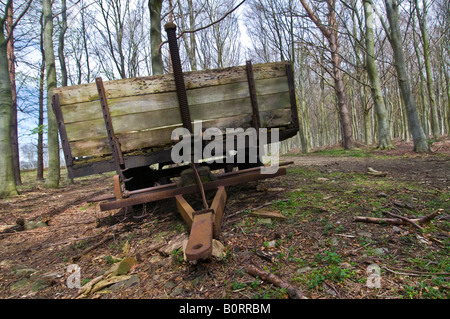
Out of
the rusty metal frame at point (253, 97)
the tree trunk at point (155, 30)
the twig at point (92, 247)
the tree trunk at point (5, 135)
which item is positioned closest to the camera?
the twig at point (92, 247)

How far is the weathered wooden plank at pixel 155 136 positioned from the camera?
2.67 meters

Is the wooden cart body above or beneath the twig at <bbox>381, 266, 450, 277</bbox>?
above

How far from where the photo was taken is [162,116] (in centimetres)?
283

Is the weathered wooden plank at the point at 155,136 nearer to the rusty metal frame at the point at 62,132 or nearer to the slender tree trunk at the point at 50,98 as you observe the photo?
the rusty metal frame at the point at 62,132

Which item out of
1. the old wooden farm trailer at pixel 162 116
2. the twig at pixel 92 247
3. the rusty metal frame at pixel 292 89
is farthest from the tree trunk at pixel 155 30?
the twig at pixel 92 247

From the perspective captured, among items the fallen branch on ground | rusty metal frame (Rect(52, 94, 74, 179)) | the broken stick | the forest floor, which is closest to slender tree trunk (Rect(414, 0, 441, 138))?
the forest floor

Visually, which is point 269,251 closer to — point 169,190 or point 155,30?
point 169,190

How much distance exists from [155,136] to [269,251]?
1.82 m

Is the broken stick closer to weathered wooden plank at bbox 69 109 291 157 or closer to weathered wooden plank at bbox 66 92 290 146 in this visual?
weathered wooden plank at bbox 69 109 291 157

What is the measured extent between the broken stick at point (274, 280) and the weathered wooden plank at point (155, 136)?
1760 mm

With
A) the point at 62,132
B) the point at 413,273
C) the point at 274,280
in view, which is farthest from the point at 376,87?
the point at 62,132

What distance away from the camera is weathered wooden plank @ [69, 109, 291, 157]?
2.67 m

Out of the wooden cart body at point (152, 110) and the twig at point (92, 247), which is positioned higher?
the wooden cart body at point (152, 110)
